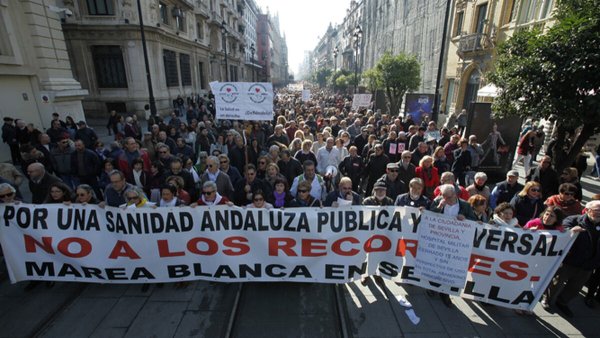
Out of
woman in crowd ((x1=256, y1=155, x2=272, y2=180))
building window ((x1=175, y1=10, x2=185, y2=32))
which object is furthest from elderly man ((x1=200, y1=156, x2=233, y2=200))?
building window ((x1=175, y1=10, x2=185, y2=32))

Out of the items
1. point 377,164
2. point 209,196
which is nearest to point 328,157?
point 377,164

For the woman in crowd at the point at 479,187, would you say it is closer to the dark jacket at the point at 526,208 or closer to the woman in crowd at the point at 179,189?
the dark jacket at the point at 526,208

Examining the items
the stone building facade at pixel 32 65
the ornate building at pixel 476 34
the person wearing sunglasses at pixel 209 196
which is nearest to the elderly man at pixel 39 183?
the person wearing sunglasses at pixel 209 196

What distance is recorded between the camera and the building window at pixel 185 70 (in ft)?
93.8

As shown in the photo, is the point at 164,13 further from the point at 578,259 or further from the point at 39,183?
the point at 578,259

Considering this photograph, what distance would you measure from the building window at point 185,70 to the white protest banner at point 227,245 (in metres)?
27.4

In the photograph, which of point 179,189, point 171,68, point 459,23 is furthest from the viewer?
point 171,68

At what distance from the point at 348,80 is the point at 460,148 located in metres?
37.5

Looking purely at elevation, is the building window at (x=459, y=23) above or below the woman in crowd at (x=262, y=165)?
above

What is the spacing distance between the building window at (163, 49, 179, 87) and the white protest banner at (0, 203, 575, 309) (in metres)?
23.8

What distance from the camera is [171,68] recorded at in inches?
1024

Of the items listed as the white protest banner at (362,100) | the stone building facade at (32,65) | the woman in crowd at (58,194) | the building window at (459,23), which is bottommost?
the woman in crowd at (58,194)

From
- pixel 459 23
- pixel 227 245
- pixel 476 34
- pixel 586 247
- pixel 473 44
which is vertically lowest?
pixel 227 245

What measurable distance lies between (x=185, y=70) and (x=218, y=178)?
28.0 m
